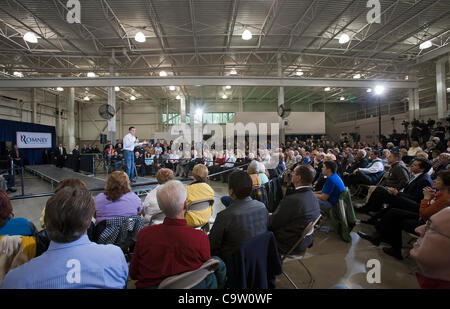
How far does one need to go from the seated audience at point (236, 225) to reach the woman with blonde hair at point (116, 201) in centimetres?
86

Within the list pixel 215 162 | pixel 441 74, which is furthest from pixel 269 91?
pixel 215 162

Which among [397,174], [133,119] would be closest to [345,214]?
[397,174]

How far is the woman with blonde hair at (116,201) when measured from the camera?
173cm

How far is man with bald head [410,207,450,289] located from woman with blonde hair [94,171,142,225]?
7.32 feet

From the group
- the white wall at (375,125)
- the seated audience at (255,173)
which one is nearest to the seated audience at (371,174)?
the seated audience at (255,173)

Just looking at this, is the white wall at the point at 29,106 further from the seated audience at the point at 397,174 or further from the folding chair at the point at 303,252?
the seated audience at the point at 397,174

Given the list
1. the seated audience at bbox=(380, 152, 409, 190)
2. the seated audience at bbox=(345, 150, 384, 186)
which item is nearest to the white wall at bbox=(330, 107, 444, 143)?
the seated audience at bbox=(345, 150, 384, 186)

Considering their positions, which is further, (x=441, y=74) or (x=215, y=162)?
(x=441, y=74)

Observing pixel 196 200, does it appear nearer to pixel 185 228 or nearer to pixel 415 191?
pixel 185 228

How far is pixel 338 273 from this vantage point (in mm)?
2051

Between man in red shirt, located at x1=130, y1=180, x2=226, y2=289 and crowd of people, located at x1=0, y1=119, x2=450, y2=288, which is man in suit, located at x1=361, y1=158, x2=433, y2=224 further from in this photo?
man in red shirt, located at x1=130, y1=180, x2=226, y2=289

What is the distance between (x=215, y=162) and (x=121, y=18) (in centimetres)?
638

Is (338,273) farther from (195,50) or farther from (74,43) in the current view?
(74,43)

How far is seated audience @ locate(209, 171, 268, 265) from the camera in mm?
1445
